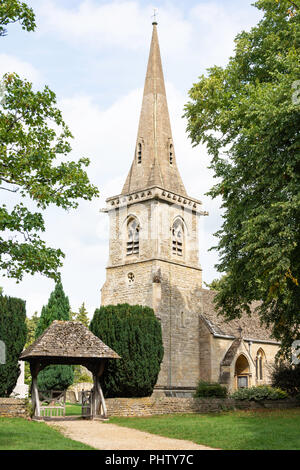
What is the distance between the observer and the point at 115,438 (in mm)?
14922

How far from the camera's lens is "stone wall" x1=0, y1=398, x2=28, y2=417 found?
19.8m

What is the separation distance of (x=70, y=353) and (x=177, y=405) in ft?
20.3

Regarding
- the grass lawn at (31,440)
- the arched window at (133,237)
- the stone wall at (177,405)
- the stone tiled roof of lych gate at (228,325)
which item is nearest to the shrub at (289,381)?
the stone wall at (177,405)

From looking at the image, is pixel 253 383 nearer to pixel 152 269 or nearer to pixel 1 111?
pixel 152 269

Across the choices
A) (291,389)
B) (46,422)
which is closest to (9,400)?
(46,422)

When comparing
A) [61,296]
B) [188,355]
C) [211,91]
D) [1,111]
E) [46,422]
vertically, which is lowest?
[46,422]

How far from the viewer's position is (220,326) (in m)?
38.1

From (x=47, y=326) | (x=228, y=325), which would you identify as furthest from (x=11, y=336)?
(x=228, y=325)

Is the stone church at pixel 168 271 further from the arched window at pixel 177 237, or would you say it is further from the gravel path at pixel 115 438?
the gravel path at pixel 115 438

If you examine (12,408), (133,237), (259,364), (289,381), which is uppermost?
(133,237)

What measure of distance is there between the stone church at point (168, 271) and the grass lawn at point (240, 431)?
1430 centimetres

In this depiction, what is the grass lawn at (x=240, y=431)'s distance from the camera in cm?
1284

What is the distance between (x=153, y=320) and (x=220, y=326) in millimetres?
12000

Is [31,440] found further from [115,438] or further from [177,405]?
[177,405]
